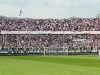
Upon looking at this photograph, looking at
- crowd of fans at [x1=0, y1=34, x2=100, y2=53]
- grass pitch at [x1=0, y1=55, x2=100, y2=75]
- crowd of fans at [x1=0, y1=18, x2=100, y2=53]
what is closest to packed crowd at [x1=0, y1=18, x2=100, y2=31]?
crowd of fans at [x1=0, y1=18, x2=100, y2=53]

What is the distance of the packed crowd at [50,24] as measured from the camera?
7800 centimetres

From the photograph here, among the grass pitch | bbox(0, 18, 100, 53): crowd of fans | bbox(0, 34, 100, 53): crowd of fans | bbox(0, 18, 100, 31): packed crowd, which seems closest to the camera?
the grass pitch

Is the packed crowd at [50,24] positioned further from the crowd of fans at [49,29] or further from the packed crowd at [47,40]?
the packed crowd at [47,40]

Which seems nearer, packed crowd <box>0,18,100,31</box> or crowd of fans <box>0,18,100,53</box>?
crowd of fans <box>0,18,100,53</box>

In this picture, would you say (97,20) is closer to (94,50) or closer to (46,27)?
(46,27)

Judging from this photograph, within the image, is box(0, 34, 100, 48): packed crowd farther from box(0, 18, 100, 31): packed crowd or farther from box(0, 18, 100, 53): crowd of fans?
box(0, 18, 100, 31): packed crowd

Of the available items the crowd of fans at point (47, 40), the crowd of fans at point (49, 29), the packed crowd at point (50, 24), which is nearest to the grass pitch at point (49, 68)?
the crowd of fans at point (47, 40)

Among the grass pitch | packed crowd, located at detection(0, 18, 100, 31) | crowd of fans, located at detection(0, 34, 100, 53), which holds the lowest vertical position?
the grass pitch

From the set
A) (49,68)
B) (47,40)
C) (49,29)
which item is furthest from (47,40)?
(49,68)

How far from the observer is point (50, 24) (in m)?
80.0

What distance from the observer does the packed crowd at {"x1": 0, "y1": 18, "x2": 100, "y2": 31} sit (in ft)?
256

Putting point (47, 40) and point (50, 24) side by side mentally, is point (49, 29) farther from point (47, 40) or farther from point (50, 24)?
point (47, 40)

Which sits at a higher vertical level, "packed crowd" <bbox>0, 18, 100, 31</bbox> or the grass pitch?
"packed crowd" <bbox>0, 18, 100, 31</bbox>

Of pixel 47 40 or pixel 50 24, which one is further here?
pixel 50 24
